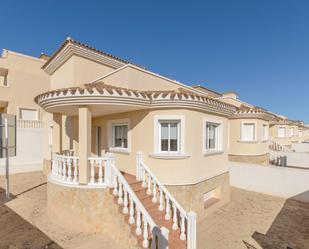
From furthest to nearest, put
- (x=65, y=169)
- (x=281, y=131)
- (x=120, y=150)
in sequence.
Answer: (x=281, y=131) < (x=120, y=150) < (x=65, y=169)

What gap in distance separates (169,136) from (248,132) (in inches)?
434

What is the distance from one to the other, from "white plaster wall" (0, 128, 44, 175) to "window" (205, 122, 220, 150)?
15.6m

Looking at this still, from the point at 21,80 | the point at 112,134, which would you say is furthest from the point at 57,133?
the point at 21,80

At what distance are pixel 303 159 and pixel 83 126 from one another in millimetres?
24312

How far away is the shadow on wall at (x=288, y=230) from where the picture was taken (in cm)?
677

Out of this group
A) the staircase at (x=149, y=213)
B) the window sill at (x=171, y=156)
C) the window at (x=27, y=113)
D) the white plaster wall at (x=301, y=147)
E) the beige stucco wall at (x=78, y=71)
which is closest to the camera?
the staircase at (x=149, y=213)

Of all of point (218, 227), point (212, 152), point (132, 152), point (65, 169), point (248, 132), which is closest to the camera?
point (65, 169)

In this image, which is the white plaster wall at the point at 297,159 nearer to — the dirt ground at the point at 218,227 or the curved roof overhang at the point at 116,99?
the dirt ground at the point at 218,227

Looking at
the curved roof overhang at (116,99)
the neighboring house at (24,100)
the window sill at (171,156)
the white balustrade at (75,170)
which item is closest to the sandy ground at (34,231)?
the white balustrade at (75,170)

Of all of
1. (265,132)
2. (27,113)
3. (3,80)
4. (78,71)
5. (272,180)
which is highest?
(3,80)

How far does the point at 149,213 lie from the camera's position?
667 cm

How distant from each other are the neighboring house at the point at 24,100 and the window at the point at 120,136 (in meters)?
11.1

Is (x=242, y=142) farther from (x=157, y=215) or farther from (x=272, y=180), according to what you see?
(x=157, y=215)

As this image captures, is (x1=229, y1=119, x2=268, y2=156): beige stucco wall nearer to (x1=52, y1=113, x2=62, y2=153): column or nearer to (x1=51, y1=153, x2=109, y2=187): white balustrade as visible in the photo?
(x1=51, y1=153, x2=109, y2=187): white balustrade
